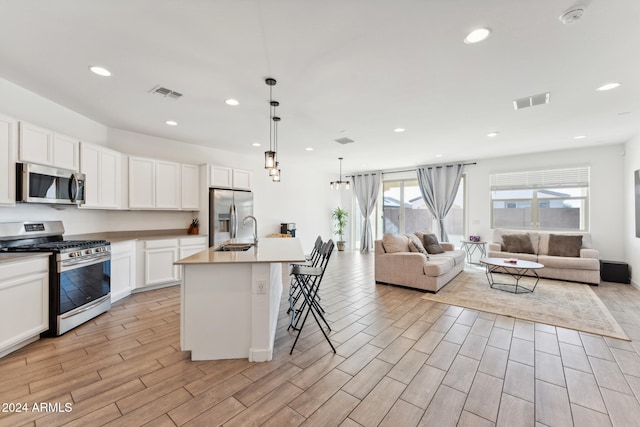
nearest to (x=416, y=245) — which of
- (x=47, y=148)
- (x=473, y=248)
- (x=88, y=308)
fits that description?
(x=473, y=248)

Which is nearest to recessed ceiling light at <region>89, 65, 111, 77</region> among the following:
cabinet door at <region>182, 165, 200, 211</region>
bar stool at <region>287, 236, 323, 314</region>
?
cabinet door at <region>182, 165, 200, 211</region>

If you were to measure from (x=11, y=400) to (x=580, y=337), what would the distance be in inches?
195

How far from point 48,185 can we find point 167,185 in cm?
172

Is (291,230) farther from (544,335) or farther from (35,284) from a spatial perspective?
(544,335)

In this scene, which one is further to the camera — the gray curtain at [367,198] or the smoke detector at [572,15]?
the gray curtain at [367,198]

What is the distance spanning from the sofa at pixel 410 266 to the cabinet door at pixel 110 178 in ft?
14.5

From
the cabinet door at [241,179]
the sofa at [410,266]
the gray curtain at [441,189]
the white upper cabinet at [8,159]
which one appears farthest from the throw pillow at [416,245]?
the white upper cabinet at [8,159]

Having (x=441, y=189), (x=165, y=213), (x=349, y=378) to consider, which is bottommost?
(x=349, y=378)

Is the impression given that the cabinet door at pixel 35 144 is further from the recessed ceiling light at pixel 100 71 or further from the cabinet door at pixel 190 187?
the cabinet door at pixel 190 187

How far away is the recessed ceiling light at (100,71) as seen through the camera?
101 inches

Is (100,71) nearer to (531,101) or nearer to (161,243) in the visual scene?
(161,243)

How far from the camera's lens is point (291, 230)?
716 cm

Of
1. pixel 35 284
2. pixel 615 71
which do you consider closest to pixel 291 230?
pixel 35 284

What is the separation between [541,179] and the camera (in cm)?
605
